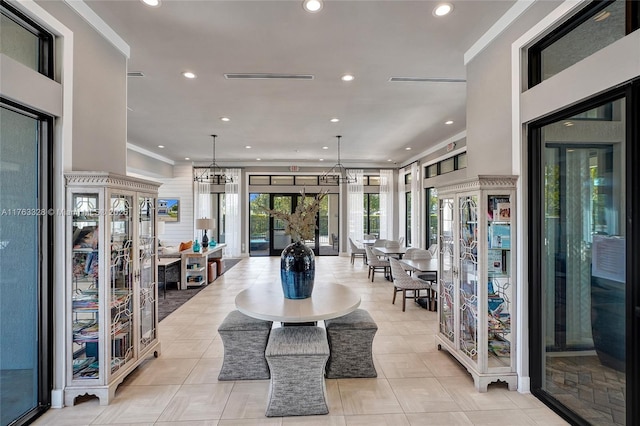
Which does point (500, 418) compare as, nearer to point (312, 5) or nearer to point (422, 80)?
point (312, 5)

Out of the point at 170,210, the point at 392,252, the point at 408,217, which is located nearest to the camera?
the point at 392,252

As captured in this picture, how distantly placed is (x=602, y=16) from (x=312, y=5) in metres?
2.11

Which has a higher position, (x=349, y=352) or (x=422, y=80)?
(x=422, y=80)

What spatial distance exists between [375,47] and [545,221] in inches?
93.0

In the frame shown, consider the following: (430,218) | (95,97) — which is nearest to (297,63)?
(95,97)

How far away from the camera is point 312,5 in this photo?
2596 millimetres

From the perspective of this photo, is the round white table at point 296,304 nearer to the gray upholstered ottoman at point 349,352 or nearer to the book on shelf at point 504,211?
the gray upholstered ottoman at point 349,352

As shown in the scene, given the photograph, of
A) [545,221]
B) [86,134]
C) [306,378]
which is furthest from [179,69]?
[545,221]

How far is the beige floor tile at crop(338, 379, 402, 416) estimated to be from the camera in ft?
8.16

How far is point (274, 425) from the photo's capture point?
2299mm

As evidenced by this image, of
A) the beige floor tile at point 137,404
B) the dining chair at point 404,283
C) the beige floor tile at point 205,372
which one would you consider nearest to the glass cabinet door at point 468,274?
the dining chair at point 404,283

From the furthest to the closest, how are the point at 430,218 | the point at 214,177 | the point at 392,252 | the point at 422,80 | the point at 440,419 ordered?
the point at 430,218
the point at 214,177
the point at 392,252
the point at 422,80
the point at 440,419

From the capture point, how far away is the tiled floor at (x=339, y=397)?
7.78ft

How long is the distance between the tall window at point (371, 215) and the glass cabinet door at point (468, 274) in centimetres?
820
